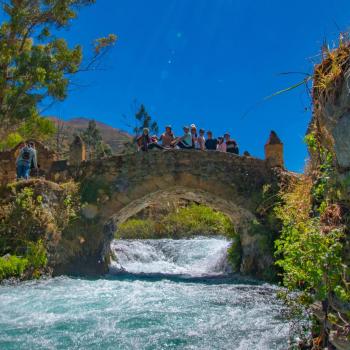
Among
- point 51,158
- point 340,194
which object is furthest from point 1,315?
point 51,158

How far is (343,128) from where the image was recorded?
11.2 ft

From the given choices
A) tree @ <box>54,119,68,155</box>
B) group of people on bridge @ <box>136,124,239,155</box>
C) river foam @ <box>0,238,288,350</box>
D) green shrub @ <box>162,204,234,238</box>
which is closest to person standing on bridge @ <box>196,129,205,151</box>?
group of people on bridge @ <box>136,124,239,155</box>

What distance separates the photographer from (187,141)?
1346cm

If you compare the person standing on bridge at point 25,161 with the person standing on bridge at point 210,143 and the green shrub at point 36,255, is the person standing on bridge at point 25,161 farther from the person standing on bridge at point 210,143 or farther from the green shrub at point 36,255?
the person standing on bridge at point 210,143

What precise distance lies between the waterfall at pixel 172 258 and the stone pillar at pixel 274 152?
12.5 feet

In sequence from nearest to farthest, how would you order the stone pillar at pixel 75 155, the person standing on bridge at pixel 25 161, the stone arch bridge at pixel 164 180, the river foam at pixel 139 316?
the river foam at pixel 139 316
the person standing on bridge at pixel 25 161
the stone arch bridge at pixel 164 180
the stone pillar at pixel 75 155

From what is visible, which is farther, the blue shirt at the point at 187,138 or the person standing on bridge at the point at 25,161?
the blue shirt at the point at 187,138

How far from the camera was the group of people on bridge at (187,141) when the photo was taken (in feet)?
44.2

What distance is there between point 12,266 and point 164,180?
4717 millimetres

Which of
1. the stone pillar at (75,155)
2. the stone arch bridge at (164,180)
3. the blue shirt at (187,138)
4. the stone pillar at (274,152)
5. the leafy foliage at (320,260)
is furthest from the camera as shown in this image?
the blue shirt at (187,138)

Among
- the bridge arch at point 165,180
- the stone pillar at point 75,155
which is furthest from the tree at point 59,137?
the bridge arch at point 165,180

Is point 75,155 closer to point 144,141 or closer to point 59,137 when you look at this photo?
point 144,141

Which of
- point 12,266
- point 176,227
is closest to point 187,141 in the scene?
point 12,266

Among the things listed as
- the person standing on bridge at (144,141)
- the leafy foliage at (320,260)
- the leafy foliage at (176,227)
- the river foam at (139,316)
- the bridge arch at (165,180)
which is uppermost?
the person standing on bridge at (144,141)
